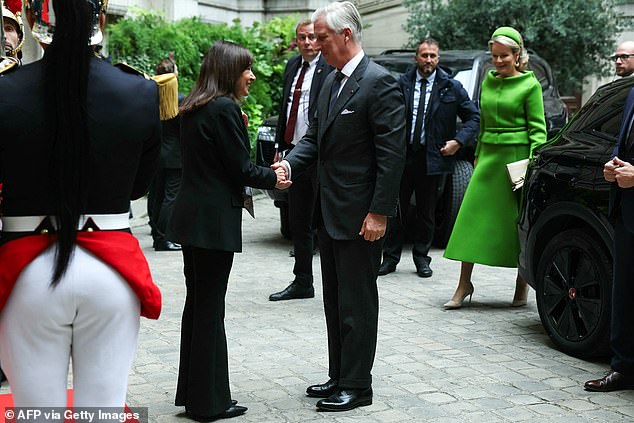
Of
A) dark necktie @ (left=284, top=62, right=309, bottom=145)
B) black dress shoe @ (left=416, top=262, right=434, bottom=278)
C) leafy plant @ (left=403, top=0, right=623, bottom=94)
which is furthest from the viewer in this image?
leafy plant @ (left=403, top=0, right=623, bottom=94)

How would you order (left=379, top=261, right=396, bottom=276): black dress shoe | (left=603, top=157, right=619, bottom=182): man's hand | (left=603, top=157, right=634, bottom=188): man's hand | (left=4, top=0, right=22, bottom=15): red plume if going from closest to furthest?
(left=603, top=157, right=634, bottom=188): man's hand, (left=603, top=157, right=619, bottom=182): man's hand, (left=4, top=0, right=22, bottom=15): red plume, (left=379, top=261, right=396, bottom=276): black dress shoe

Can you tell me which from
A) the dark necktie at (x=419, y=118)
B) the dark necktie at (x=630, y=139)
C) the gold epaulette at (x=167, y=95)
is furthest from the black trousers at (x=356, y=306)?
the dark necktie at (x=419, y=118)

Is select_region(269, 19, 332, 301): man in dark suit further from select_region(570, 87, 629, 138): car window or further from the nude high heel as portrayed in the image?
select_region(570, 87, 629, 138): car window

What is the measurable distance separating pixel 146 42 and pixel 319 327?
854 centimetres

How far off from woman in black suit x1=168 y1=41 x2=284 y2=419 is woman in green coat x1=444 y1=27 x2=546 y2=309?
2.87 meters

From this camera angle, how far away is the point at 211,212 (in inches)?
198

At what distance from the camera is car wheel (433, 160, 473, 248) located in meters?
10.2

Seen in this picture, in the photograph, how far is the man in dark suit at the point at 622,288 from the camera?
18.2 feet

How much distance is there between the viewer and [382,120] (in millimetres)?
5164

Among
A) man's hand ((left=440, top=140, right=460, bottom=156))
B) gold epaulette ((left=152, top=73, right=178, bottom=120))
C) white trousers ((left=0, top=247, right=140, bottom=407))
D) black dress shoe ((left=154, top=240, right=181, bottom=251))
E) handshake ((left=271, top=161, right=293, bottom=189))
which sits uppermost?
gold epaulette ((left=152, top=73, right=178, bottom=120))

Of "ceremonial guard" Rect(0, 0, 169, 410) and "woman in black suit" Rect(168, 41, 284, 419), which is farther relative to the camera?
"woman in black suit" Rect(168, 41, 284, 419)

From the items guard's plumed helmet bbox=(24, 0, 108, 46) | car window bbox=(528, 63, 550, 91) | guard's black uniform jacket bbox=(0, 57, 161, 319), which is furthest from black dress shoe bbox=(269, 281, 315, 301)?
car window bbox=(528, 63, 550, 91)

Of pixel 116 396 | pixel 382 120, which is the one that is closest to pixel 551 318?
pixel 382 120

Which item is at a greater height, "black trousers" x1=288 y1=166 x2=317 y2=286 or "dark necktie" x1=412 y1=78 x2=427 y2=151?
"dark necktie" x1=412 y1=78 x2=427 y2=151
